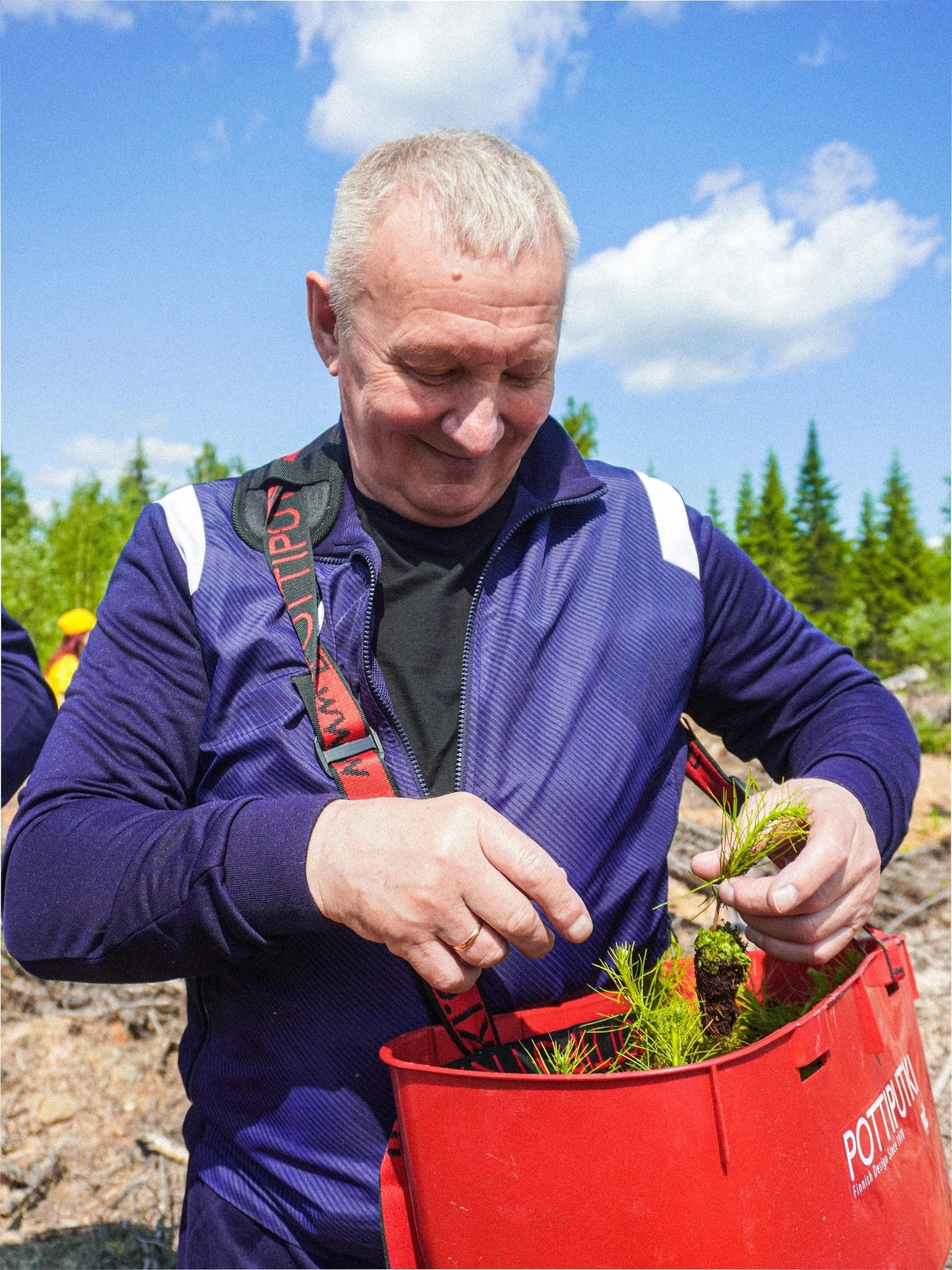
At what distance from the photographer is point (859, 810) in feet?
4.73

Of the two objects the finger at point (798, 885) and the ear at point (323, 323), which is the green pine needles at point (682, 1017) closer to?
the finger at point (798, 885)

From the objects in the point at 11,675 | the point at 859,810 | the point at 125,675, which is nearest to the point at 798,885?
the point at 859,810

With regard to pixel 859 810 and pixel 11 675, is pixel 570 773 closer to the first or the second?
pixel 859 810

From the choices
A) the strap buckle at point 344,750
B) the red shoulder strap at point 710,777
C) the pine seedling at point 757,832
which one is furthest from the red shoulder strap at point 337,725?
the red shoulder strap at point 710,777

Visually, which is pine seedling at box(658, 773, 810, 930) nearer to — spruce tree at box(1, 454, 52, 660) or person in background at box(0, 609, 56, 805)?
person in background at box(0, 609, 56, 805)

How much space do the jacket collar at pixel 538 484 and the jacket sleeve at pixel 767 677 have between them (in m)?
0.24

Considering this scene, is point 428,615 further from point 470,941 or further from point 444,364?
point 470,941

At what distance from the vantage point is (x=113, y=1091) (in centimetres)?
372

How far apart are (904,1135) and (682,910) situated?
3.29 m

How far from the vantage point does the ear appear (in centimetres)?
185

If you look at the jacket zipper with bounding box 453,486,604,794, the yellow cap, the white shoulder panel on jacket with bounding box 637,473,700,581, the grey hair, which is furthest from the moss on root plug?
the yellow cap

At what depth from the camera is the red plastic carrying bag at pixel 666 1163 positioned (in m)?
1.01

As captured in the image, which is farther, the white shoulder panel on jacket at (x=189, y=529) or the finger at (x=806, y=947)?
the white shoulder panel on jacket at (x=189, y=529)

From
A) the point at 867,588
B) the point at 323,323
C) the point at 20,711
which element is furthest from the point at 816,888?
the point at 867,588
